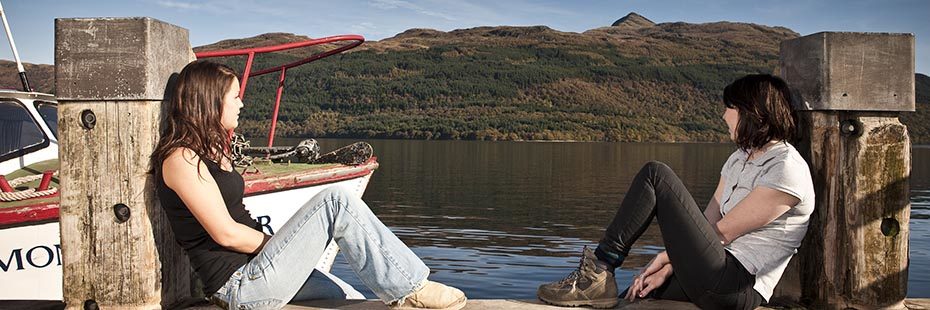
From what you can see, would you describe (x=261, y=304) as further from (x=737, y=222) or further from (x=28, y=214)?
(x=28, y=214)

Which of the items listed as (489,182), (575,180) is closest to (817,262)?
(489,182)

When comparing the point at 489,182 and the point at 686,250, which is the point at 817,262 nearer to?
the point at 686,250

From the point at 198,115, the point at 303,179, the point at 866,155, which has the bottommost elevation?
the point at 303,179

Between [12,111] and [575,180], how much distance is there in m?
33.2

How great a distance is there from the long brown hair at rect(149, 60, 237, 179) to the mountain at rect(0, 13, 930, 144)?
11090 cm

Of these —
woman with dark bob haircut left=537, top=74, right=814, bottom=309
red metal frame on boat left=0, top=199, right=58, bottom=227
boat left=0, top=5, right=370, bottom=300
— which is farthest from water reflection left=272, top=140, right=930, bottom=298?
woman with dark bob haircut left=537, top=74, right=814, bottom=309

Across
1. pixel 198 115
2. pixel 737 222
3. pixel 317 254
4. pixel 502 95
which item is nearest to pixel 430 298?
pixel 317 254

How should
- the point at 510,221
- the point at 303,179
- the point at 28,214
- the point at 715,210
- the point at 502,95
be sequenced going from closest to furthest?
the point at 715,210 < the point at 28,214 < the point at 303,179 < the point at 510,221 < the point at 502,95

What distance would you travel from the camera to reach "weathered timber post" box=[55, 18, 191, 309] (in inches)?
145

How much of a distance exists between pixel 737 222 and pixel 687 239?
0.27m

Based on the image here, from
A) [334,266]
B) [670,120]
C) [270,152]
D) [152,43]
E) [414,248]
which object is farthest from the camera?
[670,120]

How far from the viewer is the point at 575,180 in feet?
130

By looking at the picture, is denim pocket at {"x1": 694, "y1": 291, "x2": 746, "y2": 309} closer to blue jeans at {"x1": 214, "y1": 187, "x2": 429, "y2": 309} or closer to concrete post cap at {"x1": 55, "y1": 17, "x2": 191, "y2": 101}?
blue jeans at {"x1": 214, "y1": 187, "x2": 429, "y2": 309}

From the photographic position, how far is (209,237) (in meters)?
3.68
